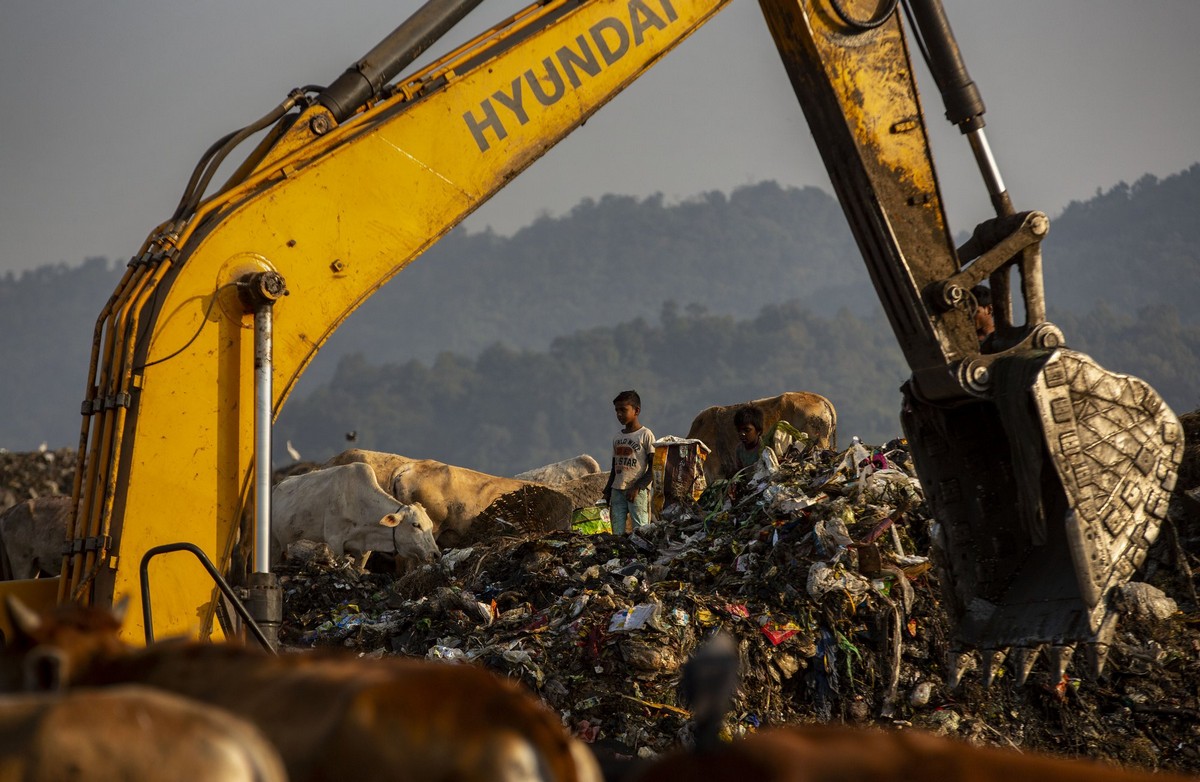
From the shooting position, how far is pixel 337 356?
160875mm

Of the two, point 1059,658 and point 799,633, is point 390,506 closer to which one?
point 799,633

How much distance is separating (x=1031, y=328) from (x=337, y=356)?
160103 mm

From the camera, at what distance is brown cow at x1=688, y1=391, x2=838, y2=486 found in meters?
15.6

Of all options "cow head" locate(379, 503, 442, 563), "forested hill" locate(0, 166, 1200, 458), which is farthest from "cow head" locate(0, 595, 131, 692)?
"forested hill" locate(0, 166, 1200, 458)

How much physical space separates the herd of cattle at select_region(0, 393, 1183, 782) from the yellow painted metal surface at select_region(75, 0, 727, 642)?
2.35 metres

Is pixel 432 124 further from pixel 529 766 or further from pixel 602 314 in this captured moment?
pixel 602 314

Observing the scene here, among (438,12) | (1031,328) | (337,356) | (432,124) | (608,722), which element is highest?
(337,356)

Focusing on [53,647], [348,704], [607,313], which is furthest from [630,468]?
[607,313]

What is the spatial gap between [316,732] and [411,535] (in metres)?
10.7

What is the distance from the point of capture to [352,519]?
13.1 meters

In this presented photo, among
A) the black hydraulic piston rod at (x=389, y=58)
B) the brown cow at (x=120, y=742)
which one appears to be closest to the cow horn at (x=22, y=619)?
the brown cow at (x=120, y=742)

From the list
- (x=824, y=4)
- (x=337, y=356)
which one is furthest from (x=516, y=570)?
(x=337, y=356)

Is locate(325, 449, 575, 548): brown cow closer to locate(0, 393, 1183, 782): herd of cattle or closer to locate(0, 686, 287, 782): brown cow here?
→ locate(0, 393, 1183, 782): herd of cattle

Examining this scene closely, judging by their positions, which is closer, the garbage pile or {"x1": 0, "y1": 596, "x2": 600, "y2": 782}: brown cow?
{"x1": 0, "y1": 596, "x2": 600, "y2": 782}: brown cow
